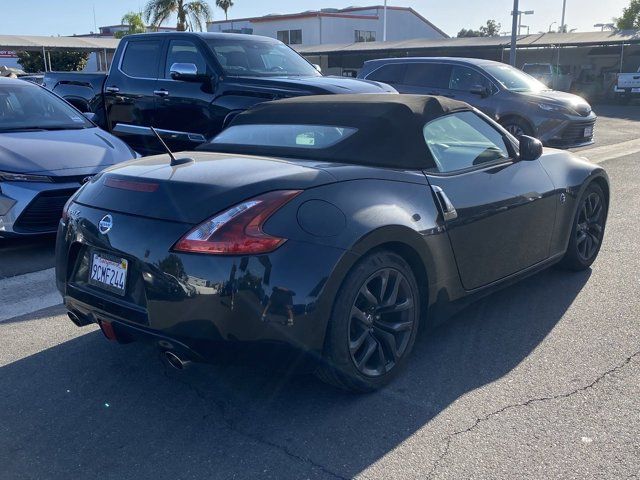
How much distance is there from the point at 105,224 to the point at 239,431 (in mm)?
1175

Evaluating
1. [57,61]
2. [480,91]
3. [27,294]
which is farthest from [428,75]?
[57,61]

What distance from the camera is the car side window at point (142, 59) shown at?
9.10m

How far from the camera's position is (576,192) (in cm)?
497

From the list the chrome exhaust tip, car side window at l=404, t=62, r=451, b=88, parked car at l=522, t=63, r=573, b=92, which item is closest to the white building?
parked car at l=522, t=63, r=573, b=92

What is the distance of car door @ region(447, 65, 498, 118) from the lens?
40.2ft

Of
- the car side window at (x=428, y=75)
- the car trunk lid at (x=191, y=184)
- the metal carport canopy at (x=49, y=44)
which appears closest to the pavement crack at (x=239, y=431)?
the car trunk lid at (x=191, y=184)

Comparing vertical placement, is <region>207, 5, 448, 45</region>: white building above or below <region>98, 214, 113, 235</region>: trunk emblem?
above

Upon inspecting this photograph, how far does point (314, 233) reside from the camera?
10.1 ft

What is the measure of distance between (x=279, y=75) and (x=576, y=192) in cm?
459

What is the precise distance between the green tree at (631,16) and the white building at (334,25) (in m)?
17.3

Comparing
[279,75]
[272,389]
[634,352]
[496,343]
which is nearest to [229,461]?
[272,389]

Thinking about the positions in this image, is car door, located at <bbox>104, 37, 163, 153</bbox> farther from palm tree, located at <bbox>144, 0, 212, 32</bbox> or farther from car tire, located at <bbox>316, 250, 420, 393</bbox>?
palm tree, located at <bbox>144, 0, 212, 32</bbox>

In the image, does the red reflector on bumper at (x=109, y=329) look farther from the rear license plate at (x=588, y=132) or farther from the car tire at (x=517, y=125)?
the rear license plate at (x=588, y=132)

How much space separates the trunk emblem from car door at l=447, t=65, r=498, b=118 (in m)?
9.81
